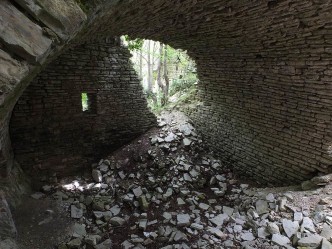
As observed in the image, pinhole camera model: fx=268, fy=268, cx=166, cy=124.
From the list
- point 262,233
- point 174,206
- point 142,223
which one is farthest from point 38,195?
point 262,233

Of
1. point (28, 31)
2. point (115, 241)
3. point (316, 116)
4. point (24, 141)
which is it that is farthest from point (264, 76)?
point (24, 141)

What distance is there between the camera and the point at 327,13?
3037mm

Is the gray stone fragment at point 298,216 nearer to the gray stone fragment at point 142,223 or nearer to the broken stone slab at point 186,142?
the gray stone fragment at point 142,223

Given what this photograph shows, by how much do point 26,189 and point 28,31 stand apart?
14.0ft

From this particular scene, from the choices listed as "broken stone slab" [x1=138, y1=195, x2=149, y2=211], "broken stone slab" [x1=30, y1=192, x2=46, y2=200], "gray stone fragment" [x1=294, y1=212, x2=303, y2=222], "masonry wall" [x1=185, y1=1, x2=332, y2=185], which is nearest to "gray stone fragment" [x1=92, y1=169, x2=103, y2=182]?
"broken stone slab" [x1=30, y1=192, x2=46, y2=200]

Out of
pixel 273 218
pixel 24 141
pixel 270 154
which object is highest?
pixel 24 141

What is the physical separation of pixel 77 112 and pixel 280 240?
4.32 m

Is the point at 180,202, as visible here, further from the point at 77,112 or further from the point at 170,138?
the point at 77,112

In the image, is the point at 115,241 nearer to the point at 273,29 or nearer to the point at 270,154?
the point at 270,154

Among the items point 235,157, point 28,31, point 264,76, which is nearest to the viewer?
point 28,31

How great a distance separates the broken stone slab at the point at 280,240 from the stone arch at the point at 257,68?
1.35 meters

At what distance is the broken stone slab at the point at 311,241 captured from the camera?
3.18 m

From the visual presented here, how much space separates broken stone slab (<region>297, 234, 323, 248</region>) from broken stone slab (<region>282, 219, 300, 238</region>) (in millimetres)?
161

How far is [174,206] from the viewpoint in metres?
4.73
